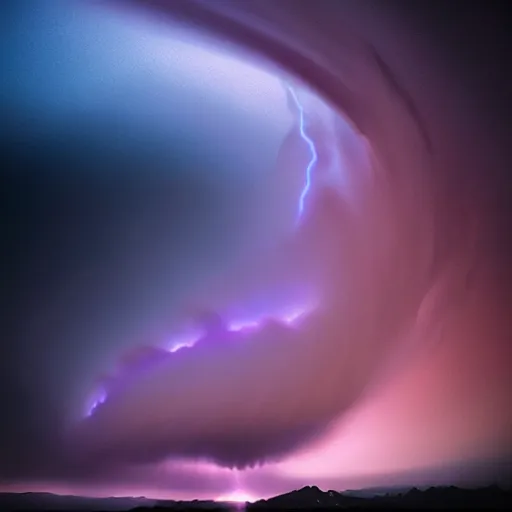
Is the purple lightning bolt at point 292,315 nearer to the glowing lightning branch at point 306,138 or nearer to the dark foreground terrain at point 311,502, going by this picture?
the glowing lightning branch at point 306,138

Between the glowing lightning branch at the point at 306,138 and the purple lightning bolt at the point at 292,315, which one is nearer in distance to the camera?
the purple lightning bolt at the point at 292,315

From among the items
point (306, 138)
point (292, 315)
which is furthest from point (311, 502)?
point (306, 138)

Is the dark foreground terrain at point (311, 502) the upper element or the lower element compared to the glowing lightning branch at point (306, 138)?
lower

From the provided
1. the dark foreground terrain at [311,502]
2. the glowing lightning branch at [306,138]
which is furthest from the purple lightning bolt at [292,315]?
the dark foreground terrain at [311,502]

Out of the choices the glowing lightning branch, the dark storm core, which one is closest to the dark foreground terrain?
the dark storm core

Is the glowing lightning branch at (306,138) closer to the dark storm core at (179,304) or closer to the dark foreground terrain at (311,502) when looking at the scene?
the dark storm core at (179,304)

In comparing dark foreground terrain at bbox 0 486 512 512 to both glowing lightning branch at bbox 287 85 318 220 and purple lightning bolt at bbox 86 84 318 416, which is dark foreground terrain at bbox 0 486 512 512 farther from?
glowing lightning branch at bbox 287 85 318 220
